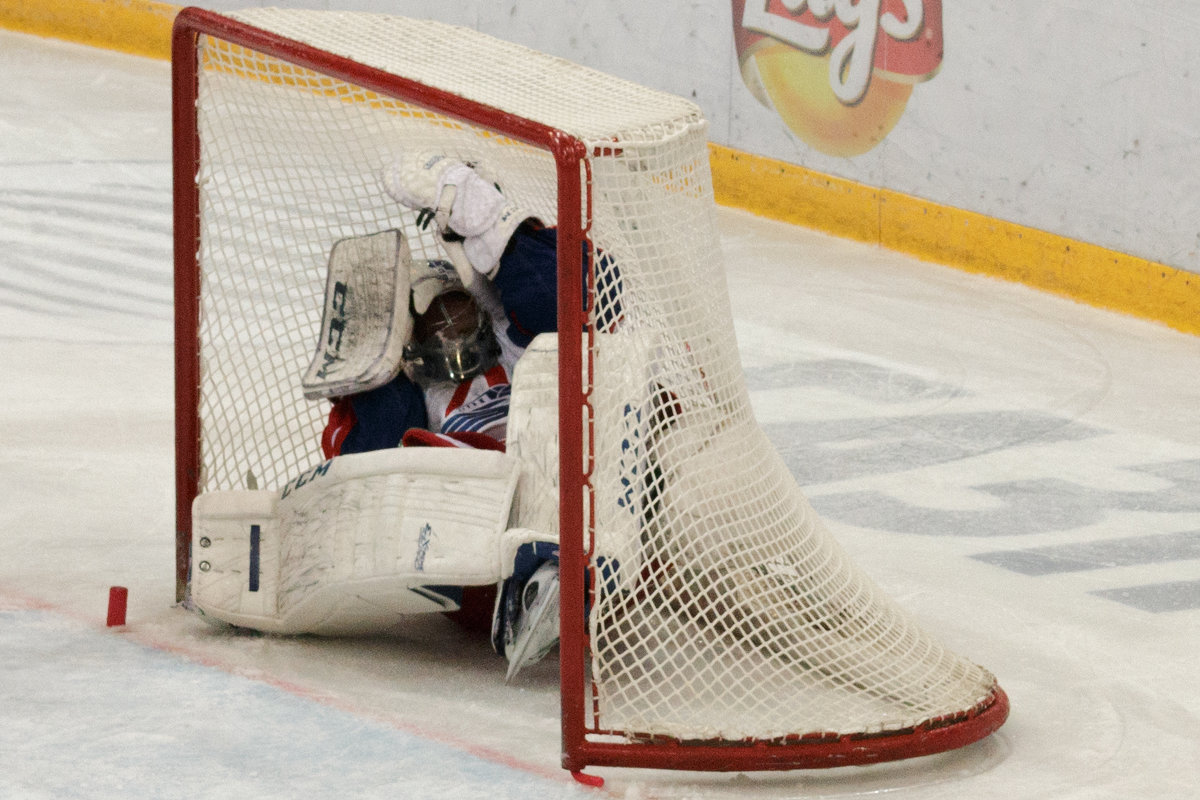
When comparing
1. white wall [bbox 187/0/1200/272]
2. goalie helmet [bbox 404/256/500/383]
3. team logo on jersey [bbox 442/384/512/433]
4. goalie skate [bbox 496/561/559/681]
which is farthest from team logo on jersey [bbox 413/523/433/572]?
white wall [bbox 187/0/1200/272]

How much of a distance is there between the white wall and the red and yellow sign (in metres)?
0.05

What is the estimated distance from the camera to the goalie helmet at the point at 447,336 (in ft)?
12.5

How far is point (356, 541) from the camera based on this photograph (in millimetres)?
3438

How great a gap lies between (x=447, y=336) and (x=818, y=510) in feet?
4.05

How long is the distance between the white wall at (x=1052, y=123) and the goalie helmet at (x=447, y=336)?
3.38 meters

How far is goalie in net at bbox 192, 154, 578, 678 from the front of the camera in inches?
132

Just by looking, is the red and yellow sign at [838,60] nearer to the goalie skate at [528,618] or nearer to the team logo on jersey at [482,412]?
the team logo on jersey at [482,412]

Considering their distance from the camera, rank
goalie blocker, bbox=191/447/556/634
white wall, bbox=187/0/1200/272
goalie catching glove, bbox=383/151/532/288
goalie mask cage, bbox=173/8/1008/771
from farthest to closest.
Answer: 1. white wall, bbox=187/0/1200/272
2. goalie catching glove, bbox=383/151/532/288
3. goalie blocker, bbox=191/447/556/634
4. goalie mask cage, bbox=173/8/1008/771

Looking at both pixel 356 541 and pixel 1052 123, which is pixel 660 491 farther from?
pixel 1052 123

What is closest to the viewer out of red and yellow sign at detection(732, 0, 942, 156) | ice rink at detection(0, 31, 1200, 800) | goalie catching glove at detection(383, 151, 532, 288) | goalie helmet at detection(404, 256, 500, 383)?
ice rink at detection(0, 31, 1200, 800)

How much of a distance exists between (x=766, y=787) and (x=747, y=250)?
4624 millimetres

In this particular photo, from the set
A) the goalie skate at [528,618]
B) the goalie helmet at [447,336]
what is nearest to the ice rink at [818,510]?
the goalie skate at [528,618]

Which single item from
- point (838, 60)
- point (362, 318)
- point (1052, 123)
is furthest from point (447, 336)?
point (838, 60)

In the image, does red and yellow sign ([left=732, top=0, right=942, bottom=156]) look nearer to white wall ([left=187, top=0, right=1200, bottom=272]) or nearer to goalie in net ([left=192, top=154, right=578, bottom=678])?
white wall ([left=187, top=0, right=1200, bottom=272])
